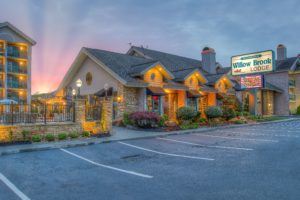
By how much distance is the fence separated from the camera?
1290 cm

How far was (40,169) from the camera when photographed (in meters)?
7.79

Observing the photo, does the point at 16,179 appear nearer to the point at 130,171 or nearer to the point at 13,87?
the point at 130,171

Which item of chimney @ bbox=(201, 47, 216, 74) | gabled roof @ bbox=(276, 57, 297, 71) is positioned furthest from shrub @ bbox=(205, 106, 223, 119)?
gabled roof @ bbox=(276, 57, 297, 71)

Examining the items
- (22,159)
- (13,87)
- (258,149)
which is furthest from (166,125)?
(13,87)

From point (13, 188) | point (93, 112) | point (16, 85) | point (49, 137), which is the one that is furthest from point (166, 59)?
point (13, 188)

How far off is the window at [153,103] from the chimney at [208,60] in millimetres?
13061

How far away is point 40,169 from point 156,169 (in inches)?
134

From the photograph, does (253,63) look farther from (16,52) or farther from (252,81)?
(16,52)

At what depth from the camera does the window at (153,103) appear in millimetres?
23189

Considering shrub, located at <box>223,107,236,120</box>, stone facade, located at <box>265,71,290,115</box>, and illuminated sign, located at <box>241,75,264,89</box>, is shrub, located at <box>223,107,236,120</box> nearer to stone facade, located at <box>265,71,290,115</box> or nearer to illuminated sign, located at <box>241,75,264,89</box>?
illuminated sign, located at <box>241,75,264,89</box>

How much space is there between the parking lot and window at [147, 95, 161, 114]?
40.7 feet

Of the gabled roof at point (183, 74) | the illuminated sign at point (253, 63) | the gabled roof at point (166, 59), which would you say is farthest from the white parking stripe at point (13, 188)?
the illuminated sign at point (253, 63)

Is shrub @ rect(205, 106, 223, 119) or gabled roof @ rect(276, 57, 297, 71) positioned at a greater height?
gabled roof @ rect(276, 57, 297, 71)

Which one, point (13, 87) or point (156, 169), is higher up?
point (13, 87)
